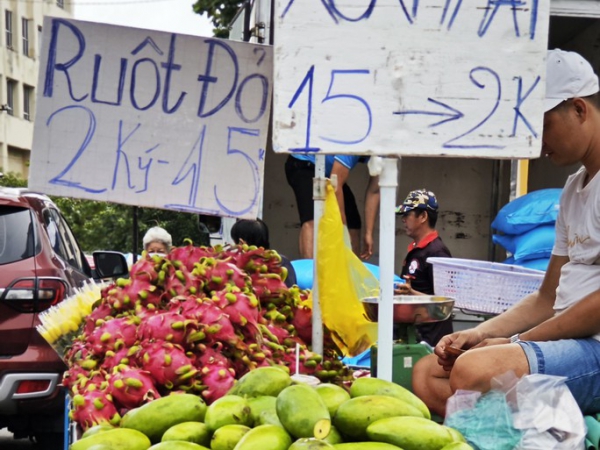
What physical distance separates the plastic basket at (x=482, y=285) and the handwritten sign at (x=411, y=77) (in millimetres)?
2056

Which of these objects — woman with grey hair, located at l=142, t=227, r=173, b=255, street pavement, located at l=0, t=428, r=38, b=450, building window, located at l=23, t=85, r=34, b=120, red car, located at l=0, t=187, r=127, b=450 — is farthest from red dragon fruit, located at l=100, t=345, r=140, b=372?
building window, located at l=23, t=85, r=34, b=120

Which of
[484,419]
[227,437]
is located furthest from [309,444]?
[484,419]

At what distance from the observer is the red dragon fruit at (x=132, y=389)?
2.62 metres

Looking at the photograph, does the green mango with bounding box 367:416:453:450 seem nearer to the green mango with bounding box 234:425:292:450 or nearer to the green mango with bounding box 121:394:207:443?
the green mango with bounding box 234:425:292:450

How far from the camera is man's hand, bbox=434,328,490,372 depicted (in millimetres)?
3152

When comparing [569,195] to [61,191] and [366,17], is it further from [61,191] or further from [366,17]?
[61,191]

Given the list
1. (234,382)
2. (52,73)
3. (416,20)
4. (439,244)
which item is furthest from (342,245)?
(439,244)

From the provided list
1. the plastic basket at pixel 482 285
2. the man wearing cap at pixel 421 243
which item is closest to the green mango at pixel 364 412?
the plastic basket at pixel 482 285

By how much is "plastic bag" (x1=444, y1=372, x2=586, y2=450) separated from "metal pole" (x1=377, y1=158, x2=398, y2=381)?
1.00 feet

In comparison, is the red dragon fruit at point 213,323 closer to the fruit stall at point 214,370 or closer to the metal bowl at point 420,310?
the fruit stall at point 214,370

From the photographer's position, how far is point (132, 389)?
8.60 feet

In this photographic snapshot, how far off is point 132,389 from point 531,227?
433cm

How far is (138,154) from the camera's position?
131 inches

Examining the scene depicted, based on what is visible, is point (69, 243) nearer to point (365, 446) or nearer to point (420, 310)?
point (420, 310)
